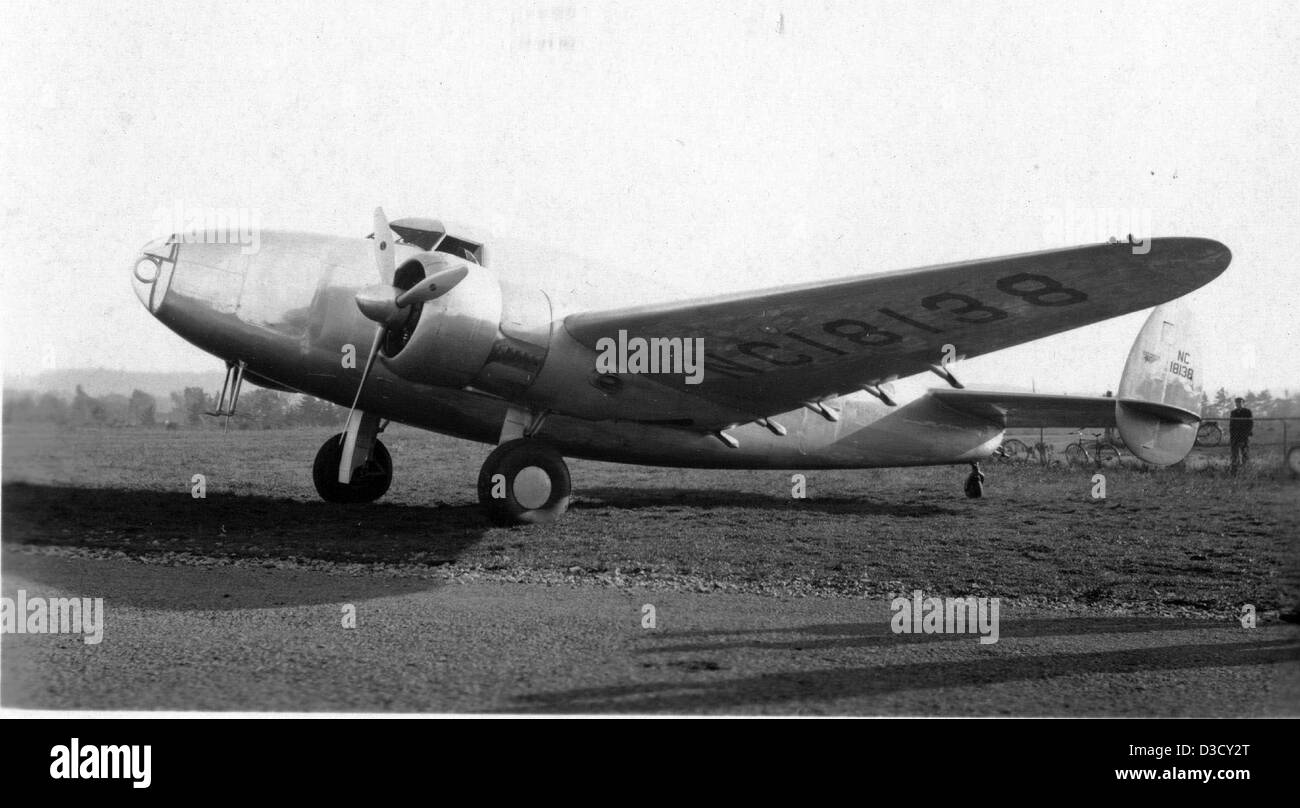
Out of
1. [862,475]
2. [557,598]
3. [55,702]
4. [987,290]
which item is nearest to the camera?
[55,702]

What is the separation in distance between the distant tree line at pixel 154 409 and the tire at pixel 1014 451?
545 inches

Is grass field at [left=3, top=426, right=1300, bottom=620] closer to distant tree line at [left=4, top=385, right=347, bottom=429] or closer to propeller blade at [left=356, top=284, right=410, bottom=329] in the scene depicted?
distant tree line at [left=4, top=385, right=347, bottom=429]

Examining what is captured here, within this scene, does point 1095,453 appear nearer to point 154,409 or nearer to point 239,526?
point 239,526

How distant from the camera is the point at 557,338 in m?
7.41

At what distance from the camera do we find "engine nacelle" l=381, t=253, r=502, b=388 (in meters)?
6.80

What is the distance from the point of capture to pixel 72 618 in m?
4.68

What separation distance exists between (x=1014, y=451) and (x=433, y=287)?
52.1ft

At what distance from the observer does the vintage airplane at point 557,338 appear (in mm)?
6340

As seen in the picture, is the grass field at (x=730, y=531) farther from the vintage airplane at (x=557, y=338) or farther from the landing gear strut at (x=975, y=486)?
the vintage airplane at (x=557, y=338)

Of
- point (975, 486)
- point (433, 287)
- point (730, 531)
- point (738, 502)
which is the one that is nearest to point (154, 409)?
point (433, 287)

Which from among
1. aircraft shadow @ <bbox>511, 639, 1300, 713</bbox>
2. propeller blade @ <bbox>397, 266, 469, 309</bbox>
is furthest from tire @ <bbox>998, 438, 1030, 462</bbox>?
propeller blade @ <bbox>397, 266, 469, 309</bbox>
